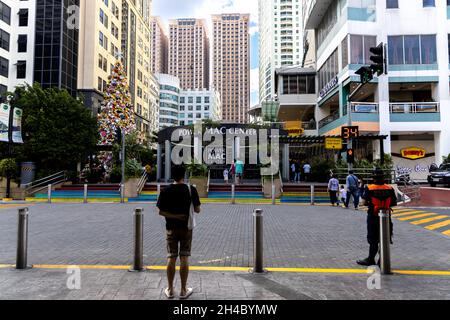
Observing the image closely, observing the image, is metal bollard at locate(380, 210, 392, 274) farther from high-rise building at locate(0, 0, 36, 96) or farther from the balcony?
high-rise building at locate(0, 0, 36, 96)

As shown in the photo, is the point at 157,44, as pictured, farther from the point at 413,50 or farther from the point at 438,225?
the point at 438,225

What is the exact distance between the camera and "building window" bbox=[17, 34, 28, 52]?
42.2 meters

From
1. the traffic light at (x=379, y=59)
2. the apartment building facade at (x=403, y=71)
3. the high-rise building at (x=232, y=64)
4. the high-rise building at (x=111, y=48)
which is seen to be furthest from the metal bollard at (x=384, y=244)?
the high-rise building at (x=232, y=64)

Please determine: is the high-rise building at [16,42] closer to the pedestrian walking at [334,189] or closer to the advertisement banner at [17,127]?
the advertisement banner at [17,127]

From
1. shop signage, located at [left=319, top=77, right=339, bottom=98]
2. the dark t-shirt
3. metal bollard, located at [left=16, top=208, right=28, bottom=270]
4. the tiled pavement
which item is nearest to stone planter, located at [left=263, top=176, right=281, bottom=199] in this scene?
the tiled pavement

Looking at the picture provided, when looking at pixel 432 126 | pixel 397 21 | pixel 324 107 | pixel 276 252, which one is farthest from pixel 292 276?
pixel 324 107

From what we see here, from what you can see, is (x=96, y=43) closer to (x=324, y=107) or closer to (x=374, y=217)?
(x=324, y=107)

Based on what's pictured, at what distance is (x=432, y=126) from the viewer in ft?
91.5

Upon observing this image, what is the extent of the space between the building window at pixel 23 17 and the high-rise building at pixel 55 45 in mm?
737

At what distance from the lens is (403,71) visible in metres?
28.7

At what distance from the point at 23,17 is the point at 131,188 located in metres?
37.2

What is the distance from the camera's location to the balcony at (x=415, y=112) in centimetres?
2800

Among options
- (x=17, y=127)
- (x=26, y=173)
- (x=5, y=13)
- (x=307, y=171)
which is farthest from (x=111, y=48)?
(x=307, y=171)

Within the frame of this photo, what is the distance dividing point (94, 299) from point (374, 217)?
4600 mm
